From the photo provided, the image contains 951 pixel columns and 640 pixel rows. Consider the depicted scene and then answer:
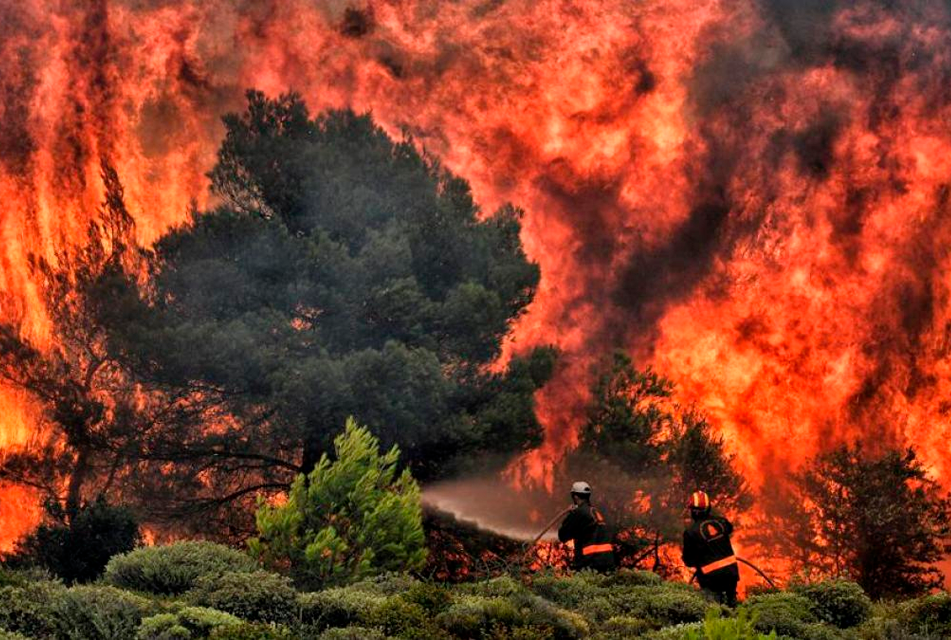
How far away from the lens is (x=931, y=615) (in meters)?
17.1

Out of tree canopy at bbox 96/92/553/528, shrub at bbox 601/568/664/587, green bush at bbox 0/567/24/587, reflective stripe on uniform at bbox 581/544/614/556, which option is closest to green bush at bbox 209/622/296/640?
green bush at bbox 0/567/24/587

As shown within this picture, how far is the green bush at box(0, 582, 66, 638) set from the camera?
48.2 feet

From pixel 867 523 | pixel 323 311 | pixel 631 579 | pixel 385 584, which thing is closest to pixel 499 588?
pixel 385 584

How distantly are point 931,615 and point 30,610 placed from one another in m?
11.0

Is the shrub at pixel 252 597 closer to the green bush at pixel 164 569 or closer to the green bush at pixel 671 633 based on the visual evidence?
the green bush at pixel 164 569

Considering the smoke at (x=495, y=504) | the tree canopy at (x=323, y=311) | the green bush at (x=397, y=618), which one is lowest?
the green bush at (x=397, y=618)

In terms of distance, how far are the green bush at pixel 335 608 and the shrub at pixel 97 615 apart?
1.99 m

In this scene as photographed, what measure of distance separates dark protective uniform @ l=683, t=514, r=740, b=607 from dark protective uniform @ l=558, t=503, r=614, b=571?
6.18 feet

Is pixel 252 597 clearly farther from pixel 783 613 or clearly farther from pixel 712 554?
pixel 712 554

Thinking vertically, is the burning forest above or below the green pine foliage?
above

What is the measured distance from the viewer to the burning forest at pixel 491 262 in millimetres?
33656

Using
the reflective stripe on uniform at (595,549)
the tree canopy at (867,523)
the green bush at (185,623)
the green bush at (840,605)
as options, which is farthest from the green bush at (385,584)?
the tree canopy at (867,523)

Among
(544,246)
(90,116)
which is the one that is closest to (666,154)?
(544,246)

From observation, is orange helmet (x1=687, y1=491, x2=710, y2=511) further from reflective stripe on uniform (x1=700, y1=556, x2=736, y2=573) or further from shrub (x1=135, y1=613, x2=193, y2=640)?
shrub (x1=135, y1=613, x2=193, y2=640)
